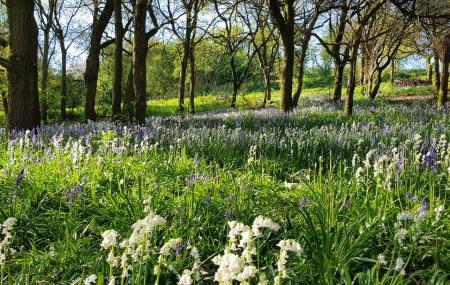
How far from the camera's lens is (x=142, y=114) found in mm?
10516

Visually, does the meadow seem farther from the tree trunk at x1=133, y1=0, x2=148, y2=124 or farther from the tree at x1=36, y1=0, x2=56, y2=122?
the tree at x1=36, y1=0, x2=56, y2=122

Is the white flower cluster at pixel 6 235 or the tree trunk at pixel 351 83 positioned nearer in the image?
the white flower cluster at pixel 6 235

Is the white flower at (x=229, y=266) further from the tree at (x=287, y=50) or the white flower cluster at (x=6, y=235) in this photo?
the tree at (x=287, y=50)

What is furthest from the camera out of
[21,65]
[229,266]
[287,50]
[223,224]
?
[287,50]

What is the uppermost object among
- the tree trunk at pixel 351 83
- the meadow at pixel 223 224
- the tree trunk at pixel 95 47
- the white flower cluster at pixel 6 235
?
the tree trunk at pixel 95 47

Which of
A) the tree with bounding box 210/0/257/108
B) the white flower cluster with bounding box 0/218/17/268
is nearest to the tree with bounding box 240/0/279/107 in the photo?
the tree with bounding box 210/0/257/108

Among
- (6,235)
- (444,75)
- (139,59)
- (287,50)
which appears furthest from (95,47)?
(6,235)

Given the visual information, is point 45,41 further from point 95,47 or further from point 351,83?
point 351,83

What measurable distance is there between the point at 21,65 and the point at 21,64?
2 cm

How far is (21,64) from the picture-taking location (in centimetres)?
938

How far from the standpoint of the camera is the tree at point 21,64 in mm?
9367

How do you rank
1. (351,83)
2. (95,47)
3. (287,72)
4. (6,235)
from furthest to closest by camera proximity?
(95,47) < (287,72) < (351,83) < (6,235)

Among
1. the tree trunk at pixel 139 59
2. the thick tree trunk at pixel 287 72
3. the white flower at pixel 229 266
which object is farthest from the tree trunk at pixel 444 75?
the white flower at pixel 229 266

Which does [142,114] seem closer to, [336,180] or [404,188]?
[336,180]
